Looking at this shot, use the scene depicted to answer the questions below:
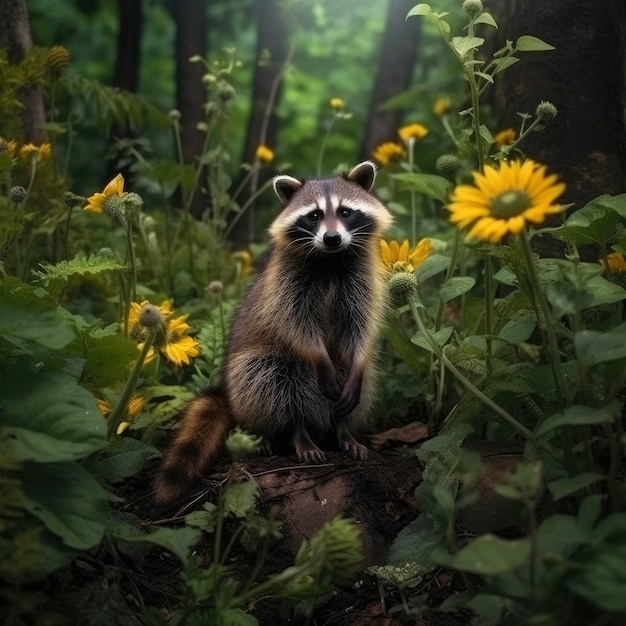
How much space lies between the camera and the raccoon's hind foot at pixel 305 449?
12.5ft

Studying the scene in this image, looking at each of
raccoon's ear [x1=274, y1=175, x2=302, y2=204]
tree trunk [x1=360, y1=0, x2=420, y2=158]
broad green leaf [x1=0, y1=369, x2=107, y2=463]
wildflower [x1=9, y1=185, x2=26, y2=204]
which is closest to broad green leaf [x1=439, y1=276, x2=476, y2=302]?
raccoon's ear [x1=274, y1=175, x2=302, y2=204]

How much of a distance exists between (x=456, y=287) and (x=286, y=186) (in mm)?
1311

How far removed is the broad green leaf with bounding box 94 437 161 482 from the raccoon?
516 millimetres

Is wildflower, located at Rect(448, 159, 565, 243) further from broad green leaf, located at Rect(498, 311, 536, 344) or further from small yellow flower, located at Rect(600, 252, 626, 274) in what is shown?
small yellow flower, located at Rect(600, 252, 626, 274)

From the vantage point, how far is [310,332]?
4125 millimetres

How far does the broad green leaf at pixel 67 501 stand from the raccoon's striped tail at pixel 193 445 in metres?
0.91

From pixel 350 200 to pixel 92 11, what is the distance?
683 centimetres

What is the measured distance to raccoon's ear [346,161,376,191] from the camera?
14.6 feet

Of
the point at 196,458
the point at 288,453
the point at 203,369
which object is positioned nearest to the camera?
the point at 196,458

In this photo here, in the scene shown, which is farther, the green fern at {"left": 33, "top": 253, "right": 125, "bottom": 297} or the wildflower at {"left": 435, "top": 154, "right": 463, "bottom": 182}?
the wildflower at {"left": 435, "top": 154, "right": 463, "bottom": 182}

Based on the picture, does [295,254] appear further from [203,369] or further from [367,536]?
[367,536]

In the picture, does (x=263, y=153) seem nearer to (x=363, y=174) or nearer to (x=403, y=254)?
(x=363, y=174)

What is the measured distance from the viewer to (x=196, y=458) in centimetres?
358

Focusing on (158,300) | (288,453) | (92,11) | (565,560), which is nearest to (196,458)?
(288,453)
